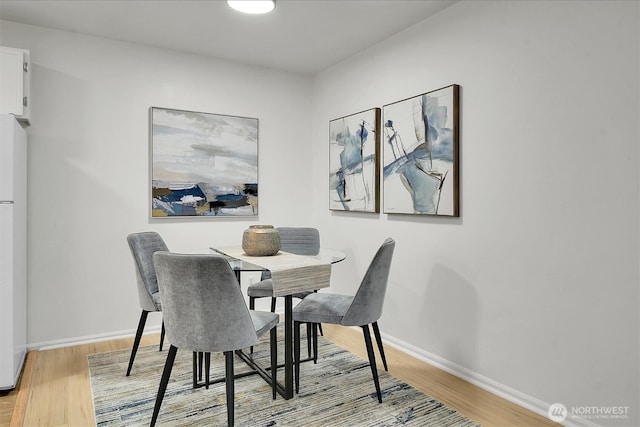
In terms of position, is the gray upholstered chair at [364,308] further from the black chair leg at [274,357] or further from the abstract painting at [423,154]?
the abstract painting at [423,154]

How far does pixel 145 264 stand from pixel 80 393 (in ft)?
2.78

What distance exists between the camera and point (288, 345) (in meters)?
2.38

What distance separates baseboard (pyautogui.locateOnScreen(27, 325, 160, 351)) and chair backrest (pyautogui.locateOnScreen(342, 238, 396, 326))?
2.10 meters

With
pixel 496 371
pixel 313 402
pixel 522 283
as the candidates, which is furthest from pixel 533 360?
pixel 313 402

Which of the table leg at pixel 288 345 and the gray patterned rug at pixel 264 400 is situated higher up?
the table leg at pixel 288 345

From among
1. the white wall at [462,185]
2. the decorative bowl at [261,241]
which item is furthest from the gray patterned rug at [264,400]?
the decorative bowl at [261,241]

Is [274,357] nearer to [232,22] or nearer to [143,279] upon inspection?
[143,279]

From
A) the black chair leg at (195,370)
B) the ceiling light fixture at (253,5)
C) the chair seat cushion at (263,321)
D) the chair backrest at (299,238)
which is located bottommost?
the black chair leg at (195,370)

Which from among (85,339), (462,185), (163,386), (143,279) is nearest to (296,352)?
(163,386)

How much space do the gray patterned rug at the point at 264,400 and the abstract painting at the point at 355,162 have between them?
1.39 meters

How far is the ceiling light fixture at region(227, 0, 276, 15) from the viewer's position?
261 cm

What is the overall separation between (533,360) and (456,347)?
546 millimetres

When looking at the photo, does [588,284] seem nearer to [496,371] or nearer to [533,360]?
[533,360]

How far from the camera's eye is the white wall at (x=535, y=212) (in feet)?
6.45
